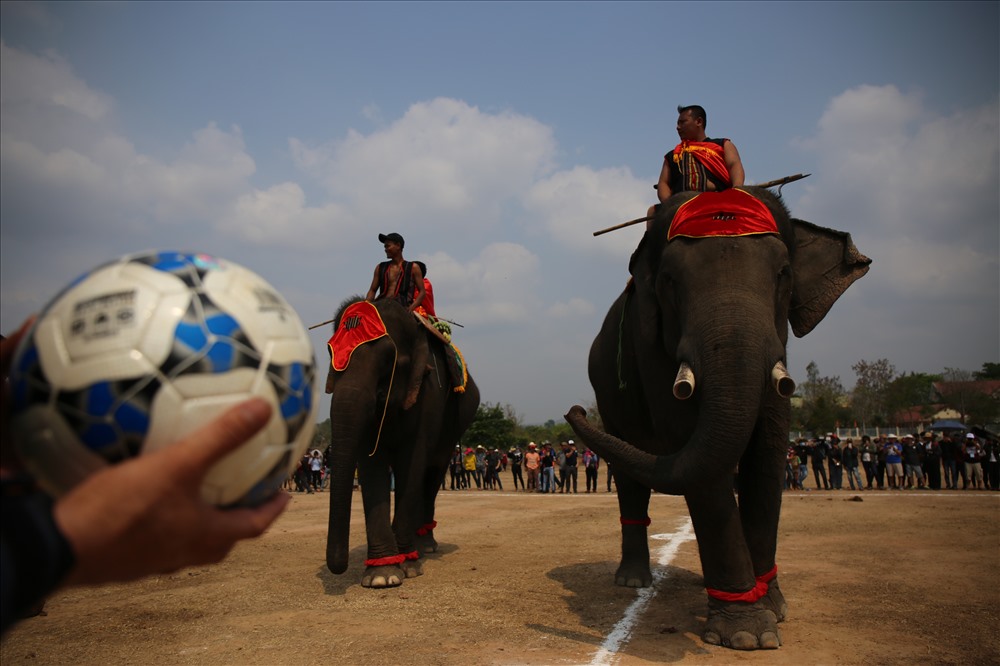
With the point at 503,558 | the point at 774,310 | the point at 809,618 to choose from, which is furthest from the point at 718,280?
the point at 503,558

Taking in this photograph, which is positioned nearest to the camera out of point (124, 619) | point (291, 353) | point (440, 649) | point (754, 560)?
point (291, 353)

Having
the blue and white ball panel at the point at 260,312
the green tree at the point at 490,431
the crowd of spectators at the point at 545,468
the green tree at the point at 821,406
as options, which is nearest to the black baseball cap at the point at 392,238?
the blue and white ball panel at the point at 260,312

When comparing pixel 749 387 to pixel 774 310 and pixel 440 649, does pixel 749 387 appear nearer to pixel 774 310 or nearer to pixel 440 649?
pixel 774 310

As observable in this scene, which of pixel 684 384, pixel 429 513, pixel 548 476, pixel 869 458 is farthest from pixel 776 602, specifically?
pixel 548 476

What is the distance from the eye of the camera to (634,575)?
7621 millimetres

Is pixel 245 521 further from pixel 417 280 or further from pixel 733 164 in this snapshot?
pixel 417 280

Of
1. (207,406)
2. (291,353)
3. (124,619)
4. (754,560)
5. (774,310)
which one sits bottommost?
(124,619)

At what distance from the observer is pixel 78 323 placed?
1.97m

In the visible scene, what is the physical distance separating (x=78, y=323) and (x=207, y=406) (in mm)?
420

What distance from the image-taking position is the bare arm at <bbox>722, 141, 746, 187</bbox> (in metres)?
7.18

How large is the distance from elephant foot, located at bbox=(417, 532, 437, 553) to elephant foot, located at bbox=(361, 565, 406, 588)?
7.98 ft

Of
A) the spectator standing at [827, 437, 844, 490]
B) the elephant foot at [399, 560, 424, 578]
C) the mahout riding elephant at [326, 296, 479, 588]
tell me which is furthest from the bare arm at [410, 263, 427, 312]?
the spectator standing at [827, 437, 844, 490]

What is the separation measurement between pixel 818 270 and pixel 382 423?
5.00 meters

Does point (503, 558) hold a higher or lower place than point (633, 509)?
lower
